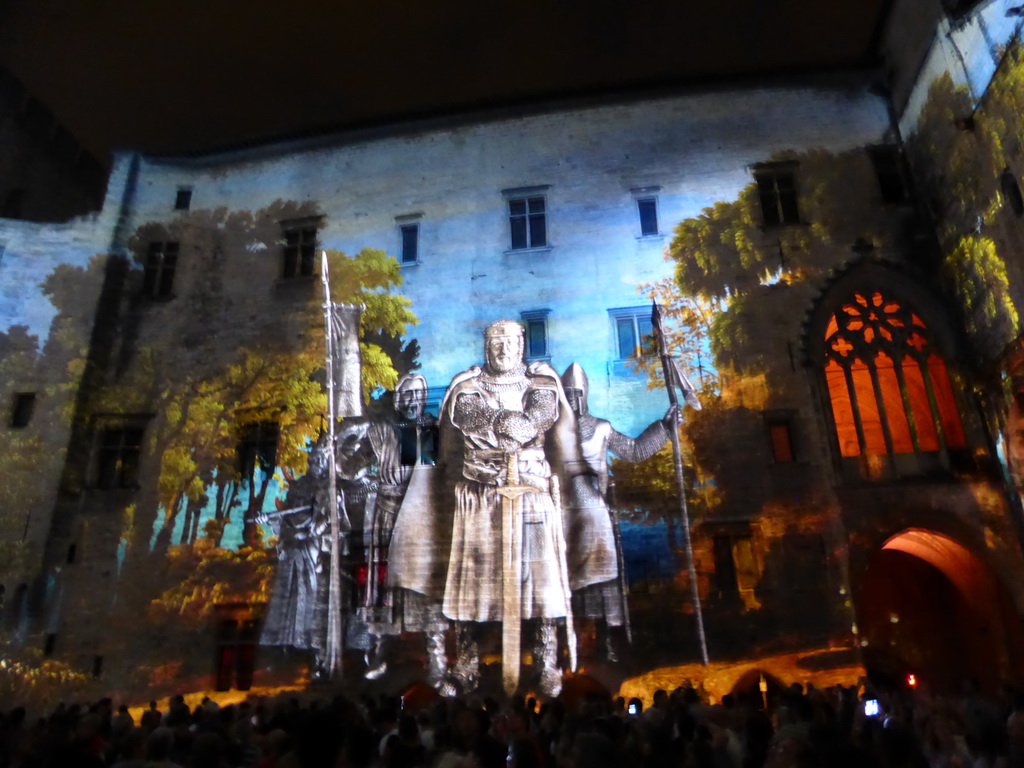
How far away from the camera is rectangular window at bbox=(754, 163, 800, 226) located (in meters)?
13.5

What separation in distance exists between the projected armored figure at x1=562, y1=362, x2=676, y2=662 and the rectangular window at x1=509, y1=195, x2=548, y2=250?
2.76 metres

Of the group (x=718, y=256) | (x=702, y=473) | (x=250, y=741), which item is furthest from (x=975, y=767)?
(x=718, y=256)

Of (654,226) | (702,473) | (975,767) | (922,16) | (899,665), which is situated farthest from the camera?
(899,665)

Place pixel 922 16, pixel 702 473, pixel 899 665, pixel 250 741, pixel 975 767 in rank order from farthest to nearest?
pixel 899 665 < pixel 922 16 < pixel 702 473 < pixel 250 741 < pixel 975 767

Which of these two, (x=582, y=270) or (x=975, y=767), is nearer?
(x=975, y=767)

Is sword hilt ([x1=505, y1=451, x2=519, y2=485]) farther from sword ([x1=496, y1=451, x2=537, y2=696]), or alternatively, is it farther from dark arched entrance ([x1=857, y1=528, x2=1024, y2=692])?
dark arched entrance ([x1=857, y1=528, x2=1024, y2=692])

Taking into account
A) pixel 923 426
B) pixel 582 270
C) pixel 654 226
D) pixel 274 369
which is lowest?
pixel 923 426

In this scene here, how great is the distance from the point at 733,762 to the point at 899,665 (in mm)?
13017

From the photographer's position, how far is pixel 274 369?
14.0 m

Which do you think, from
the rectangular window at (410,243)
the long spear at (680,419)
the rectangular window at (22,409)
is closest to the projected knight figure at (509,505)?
the long spear at (680,419)

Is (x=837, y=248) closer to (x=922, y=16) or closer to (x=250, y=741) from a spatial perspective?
(x=922, y=16)

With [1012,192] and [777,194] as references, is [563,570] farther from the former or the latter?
[1012,192]

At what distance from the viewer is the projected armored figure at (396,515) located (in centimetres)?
1160

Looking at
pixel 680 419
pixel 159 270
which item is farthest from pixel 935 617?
pixel 159 270
